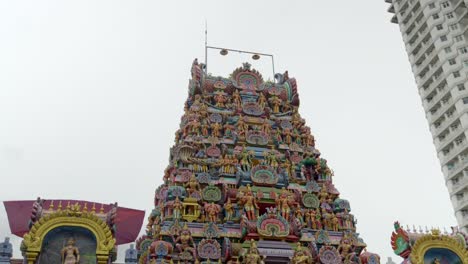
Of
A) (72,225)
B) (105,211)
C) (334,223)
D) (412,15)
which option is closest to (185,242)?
(105,211)

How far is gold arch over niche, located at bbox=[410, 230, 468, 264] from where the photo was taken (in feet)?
70.5

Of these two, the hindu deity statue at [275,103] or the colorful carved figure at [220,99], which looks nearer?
the colorful carved figure at [220,99]

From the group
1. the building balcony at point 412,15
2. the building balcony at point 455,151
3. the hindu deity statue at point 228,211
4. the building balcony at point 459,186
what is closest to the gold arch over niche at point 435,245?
the hindu deity statue at point 228,211

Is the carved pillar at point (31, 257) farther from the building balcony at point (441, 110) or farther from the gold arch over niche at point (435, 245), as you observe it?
the building balcony at point (441, 110)

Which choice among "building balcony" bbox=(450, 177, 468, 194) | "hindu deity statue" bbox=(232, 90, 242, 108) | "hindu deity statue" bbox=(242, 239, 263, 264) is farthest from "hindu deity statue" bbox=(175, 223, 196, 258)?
"building balcony" bbox=(450, 177, 468, 194)

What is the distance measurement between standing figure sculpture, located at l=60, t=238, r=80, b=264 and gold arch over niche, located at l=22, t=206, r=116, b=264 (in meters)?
0.83

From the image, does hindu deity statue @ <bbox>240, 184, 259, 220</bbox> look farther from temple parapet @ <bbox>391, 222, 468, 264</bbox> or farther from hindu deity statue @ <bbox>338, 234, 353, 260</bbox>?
temple parapet @ <bbox>391, 222, 468, 264</bbox>

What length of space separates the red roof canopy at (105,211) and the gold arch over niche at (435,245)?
1271 centimetres

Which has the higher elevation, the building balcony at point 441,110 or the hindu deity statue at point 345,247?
the building balcony at point 441,110

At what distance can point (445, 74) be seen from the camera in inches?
2184

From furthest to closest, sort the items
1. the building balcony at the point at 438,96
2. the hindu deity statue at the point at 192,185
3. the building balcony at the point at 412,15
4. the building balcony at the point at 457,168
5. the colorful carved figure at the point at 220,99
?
the building balcony at the point at 412,15 < the building balcony at the point at 438,96 < the building balcony at the point at 457,168 < the colorful carved figure at the point at 220,99 < the hindu deity statue at the point at 192,185

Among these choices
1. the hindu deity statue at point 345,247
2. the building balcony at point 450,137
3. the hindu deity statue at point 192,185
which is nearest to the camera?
the hindu deity statue at point 345,247

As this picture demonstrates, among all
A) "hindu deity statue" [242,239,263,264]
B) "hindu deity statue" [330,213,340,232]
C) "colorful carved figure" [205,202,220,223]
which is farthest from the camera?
"hindu deity statue" [330,213,340,232]

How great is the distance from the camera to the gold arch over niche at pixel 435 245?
70.5 ft
